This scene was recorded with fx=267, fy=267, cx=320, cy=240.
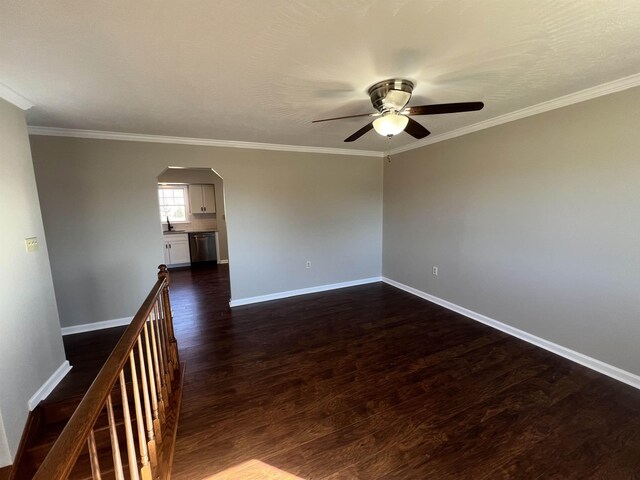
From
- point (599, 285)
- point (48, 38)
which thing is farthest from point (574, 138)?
point (48, 38)

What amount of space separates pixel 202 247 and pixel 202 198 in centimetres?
125

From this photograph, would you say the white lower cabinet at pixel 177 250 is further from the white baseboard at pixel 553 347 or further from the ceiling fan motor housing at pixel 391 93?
the ceiling fan motor housing at pixel 391 93

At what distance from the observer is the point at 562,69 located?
6.22 feet

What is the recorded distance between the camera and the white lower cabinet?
6.33 m

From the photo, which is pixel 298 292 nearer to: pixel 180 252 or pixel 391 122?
pixel 391 122

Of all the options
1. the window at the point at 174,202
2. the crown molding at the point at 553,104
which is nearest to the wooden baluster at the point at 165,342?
the crown molding at the point at 553,104

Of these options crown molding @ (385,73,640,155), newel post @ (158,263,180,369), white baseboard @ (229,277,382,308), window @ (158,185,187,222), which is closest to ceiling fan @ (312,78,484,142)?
crown molding @ (385,73,640,155)

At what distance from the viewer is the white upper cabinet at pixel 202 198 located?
6668 mm

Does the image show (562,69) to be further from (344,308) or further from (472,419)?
(344,308)

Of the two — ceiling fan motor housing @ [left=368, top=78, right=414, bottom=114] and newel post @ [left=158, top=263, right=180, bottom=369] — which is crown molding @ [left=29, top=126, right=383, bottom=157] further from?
ceiling fan motor housing @ [left=368, top=78, right=414, bottom=114]

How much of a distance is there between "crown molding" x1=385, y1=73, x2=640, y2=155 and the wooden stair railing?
12.0 feet

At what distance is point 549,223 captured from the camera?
8.61 ft

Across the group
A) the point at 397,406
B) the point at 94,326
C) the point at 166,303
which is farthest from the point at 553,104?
the point at 94,326

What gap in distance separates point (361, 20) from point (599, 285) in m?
2.87
